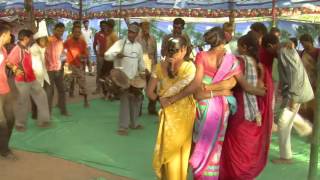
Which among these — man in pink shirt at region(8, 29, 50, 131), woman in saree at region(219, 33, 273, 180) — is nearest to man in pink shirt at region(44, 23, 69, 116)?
man in pink shirt at region(8, 29, 50, 131)

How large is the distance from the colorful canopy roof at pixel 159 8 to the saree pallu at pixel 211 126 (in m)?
11.5

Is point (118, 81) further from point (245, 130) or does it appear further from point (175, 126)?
point (245, 130)

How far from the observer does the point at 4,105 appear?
5.75 meters

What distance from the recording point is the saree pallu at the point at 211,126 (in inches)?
171

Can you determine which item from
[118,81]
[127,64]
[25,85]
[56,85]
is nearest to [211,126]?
[118,81]

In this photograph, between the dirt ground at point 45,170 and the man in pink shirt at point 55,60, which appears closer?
the dirt ground at point 45,170

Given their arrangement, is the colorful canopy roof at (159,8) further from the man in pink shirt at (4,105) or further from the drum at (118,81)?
the man in pink shirt at (4,105)

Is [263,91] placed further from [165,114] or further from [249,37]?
[165,114]

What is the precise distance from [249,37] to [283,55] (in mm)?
1162

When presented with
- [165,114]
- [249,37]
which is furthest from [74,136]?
[249,37]

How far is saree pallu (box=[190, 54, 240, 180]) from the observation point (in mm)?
4352

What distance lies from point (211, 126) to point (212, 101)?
0.22 metres

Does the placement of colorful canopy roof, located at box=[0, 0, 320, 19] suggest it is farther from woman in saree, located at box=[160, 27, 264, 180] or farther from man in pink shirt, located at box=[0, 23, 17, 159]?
woman in saree, located at box=[160, 27, 264, 180]

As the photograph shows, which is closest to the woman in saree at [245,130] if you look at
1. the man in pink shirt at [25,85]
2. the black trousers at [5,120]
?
the black trousers at [5,120]
